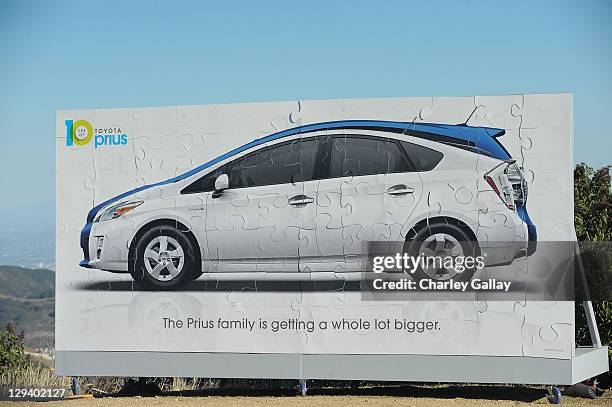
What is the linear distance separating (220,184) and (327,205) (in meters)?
1.38

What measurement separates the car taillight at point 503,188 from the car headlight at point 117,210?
438 centimetres

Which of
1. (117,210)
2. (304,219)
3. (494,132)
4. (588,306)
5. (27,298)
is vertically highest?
A: (494,132)

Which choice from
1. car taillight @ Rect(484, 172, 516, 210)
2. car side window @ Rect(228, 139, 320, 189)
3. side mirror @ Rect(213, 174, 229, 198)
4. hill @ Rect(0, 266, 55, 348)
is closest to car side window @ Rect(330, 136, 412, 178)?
car side window @ Rect(228, 139, 320, 189)

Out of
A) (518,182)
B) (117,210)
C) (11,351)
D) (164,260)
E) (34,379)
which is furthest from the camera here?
(11,351)

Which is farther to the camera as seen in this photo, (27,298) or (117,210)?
(27,298)

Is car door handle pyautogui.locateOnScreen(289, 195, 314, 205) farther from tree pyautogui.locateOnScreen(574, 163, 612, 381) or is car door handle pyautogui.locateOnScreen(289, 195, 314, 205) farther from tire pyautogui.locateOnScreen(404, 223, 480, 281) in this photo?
tree pyautogui.locateOnScreen(574, 163, 612, 381)

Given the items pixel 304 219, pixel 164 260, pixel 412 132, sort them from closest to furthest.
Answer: pixel 412 132
pixel 304 219
pixel 164 260

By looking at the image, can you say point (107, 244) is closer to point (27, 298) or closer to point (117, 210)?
point (117, 210)

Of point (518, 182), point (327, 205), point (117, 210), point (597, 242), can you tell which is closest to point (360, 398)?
point (327, 205)

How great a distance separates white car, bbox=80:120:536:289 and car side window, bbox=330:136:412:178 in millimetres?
12

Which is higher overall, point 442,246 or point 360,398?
point 442,246

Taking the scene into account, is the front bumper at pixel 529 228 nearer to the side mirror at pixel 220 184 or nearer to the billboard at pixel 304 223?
the billboard at pixel 304 223

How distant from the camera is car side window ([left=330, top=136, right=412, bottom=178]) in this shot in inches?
447

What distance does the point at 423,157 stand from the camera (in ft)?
37.1
